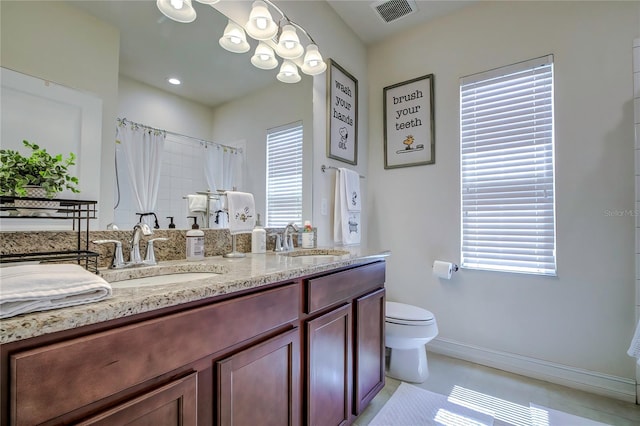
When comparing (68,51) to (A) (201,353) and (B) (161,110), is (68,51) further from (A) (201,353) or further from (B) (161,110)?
(A) (201,353)

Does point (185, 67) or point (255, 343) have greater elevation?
point (185, 67)

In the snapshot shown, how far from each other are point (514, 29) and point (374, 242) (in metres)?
1.94

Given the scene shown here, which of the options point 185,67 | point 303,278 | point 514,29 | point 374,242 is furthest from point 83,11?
point 514,29

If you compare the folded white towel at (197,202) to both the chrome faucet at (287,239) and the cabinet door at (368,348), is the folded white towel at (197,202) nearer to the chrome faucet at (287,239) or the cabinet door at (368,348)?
the chrome faucet at (287,239)

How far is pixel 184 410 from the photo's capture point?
73cm

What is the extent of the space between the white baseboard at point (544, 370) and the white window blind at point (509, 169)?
62 cm

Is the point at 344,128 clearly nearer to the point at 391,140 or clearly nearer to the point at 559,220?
the point at 391,140

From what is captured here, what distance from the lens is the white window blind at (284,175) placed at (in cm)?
186

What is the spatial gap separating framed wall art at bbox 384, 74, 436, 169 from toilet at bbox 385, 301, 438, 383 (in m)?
1.25

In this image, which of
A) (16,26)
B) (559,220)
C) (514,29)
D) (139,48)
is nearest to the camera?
(16,26)

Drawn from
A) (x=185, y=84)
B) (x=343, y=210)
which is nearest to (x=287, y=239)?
(x=343, y=210)

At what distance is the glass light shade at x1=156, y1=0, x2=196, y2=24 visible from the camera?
1.25 meters

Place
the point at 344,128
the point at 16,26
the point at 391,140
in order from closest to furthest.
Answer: the point at 16,26 → the point at 344,128 → the point at 391,140

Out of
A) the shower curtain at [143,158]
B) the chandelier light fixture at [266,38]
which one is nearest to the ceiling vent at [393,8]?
the chandelier light fixture at [266,38]
